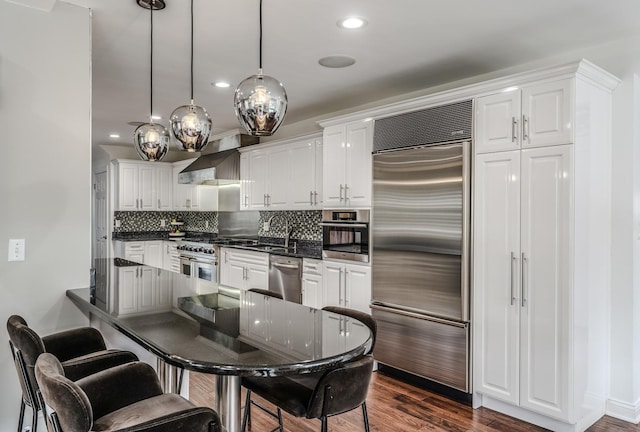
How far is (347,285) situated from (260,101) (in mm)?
A: 2646

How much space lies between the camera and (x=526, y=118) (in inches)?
120

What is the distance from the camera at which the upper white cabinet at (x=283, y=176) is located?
16.9 ft

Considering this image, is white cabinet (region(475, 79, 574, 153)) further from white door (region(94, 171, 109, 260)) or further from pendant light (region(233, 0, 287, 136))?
white door (region(94, 171, 109, 260))

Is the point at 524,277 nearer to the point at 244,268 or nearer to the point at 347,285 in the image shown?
the point at 347,285

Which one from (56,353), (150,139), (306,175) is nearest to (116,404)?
(56,353)

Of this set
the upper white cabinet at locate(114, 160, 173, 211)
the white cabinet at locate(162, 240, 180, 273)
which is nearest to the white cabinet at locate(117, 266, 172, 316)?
the white cabinet at locate(162, 240, 180, 273)

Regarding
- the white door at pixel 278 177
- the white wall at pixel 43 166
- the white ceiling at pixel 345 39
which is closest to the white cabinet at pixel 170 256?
the white door at pixel 278 177

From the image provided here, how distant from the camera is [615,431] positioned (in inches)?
119

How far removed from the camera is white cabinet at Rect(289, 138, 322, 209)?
5.07 meters

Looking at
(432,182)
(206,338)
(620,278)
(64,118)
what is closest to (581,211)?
(620,278)

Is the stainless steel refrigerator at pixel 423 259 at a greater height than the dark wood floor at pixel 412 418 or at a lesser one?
greater

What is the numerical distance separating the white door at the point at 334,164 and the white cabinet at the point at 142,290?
1802mm

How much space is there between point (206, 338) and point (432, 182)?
239 cm

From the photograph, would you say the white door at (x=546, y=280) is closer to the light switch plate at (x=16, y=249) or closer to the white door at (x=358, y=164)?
the white door at (x=358, y=164)
